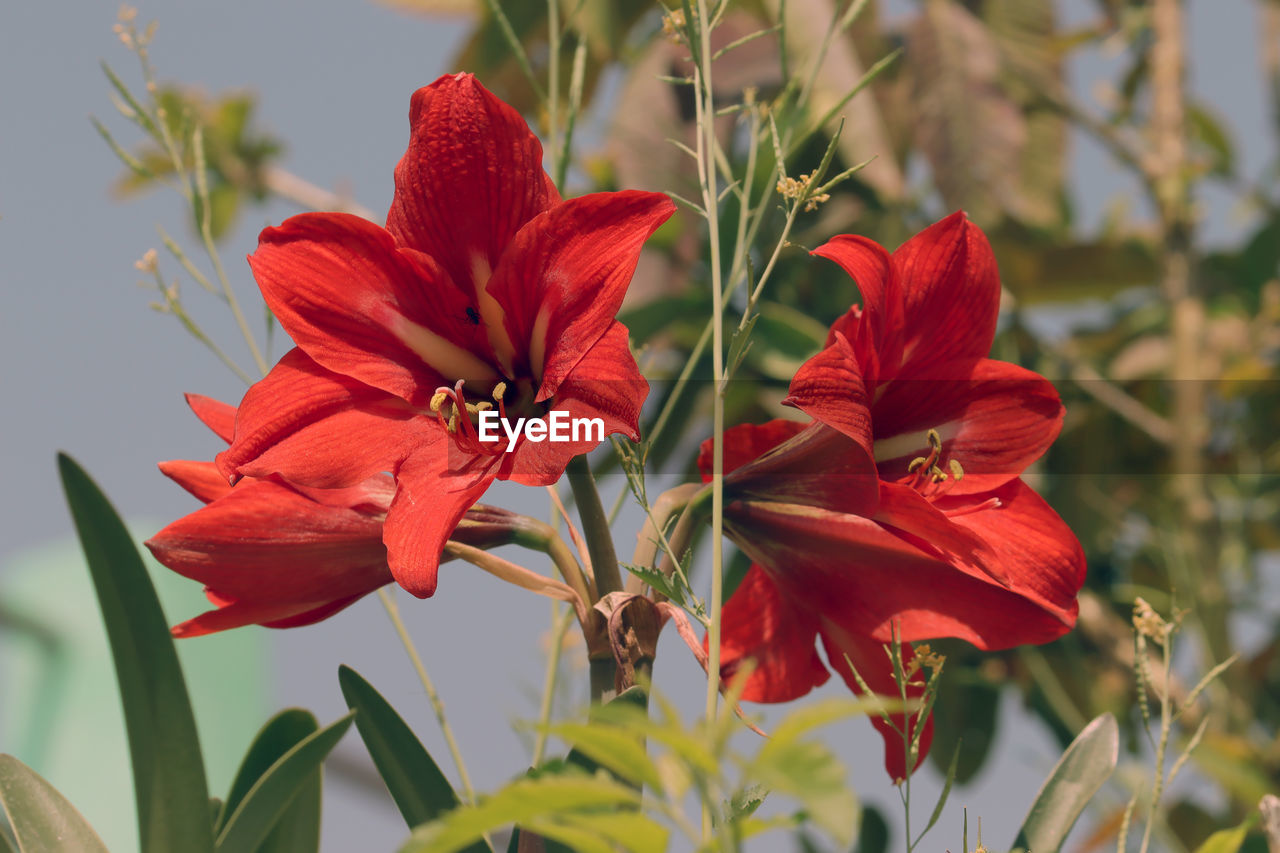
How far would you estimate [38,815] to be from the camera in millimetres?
357

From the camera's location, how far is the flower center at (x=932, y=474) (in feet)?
1.30

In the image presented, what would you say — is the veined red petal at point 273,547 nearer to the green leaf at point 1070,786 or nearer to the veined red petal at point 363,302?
the veined red petal at point 363,302

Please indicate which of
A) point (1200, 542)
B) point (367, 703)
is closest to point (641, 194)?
point (367, 703)

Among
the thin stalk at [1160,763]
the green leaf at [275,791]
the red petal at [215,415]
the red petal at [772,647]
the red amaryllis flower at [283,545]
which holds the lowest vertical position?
the thin stalk at [1160,763]

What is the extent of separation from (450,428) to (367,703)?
0.35 ft

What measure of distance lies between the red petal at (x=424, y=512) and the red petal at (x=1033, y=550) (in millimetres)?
173

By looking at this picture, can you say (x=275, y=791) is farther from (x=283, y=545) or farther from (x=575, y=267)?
(x=575, y=267)

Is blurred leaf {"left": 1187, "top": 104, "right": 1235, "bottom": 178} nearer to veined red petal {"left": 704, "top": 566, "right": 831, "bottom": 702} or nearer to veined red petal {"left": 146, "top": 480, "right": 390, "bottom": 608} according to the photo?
veined red petal {"left": 704, "top": 566, "right": 831, "bottom": 702}

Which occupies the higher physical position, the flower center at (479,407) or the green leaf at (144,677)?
the flower center at (479,407)

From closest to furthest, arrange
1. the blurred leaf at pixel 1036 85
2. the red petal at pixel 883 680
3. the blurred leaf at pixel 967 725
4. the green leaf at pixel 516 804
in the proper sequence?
1. the green leaf at pixel 516 804
2. the red petal at pixel 883 680
3. the blurred leaf at pixel 967 725
4. the blurred leaf at pixel 1036 85

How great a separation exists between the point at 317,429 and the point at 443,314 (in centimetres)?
6

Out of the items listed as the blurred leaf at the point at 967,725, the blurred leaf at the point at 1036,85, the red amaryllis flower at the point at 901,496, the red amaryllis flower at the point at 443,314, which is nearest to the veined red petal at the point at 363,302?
the red amaryllis flower at the point at 443,314

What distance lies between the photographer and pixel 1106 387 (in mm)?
1445

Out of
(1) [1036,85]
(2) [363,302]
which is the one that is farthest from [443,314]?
(1) [1036,85]
